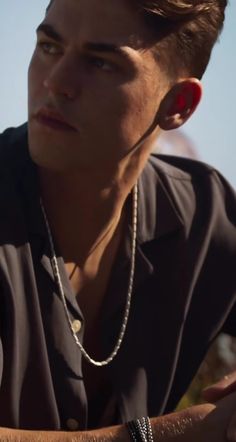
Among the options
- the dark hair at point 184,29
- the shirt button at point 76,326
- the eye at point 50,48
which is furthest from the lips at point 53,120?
the shirt button at point 76,326

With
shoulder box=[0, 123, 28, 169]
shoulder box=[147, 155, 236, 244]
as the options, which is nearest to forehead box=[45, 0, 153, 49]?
shoulder box=[0, 123, 28, 169]

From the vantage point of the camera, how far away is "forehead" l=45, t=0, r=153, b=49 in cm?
346

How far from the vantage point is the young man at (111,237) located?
3387 millimetres

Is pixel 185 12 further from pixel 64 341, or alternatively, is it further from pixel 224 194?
pixel 64 341

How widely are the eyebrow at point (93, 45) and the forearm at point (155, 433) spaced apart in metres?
1.15

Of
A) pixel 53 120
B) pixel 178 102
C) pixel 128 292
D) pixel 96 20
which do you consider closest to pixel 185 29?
pixel 178 102

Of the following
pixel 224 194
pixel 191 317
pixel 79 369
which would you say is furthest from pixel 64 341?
pixel 224 194

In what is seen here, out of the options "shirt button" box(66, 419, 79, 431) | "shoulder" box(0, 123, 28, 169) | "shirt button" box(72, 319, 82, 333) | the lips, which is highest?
the lips

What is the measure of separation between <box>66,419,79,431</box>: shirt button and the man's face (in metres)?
0.81

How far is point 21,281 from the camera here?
3.40 metres

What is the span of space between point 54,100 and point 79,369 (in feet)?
2.89

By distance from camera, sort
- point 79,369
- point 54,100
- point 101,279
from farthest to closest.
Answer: point 101,279
point 79,369
point 54,100

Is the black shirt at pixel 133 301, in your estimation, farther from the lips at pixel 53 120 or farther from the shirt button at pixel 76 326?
the lips at pixel 53 120

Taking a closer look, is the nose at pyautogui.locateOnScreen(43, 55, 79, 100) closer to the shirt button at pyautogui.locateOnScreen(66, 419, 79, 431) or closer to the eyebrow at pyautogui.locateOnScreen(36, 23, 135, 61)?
the eyebrow at pyautogui.locateOnScreen(36, 23, 135, 61)
